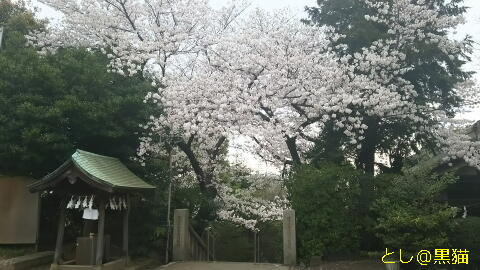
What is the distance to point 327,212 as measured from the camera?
1245 centimetres

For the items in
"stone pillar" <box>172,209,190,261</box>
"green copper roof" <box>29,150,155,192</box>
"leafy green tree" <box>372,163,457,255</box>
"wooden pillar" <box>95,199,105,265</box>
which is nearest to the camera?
"green copper roof" <box>29,150,155,192</box>

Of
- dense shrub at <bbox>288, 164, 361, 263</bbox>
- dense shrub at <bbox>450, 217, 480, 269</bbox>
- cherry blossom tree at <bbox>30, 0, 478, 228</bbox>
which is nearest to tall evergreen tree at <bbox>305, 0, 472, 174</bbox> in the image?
cherry blossom tree at <bbox>30, 0, 478, 228</bbox>

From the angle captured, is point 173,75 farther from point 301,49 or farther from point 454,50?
point 454,50

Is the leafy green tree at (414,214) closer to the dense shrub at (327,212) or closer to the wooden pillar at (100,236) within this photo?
the dense shrub at (327,212)

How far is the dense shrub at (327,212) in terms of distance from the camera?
12391 millimetres

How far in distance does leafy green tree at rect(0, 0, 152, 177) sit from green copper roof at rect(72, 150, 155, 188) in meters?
1.66

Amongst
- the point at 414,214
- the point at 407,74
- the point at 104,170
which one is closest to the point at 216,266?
the point at 104,170

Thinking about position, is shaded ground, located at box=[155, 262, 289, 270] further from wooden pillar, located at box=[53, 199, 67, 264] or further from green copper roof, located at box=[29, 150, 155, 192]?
wooden pillar, located at box=[53, 199, 67, 264]

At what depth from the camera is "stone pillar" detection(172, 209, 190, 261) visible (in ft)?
44.5

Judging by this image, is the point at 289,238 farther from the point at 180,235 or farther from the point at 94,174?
the point at 94,174

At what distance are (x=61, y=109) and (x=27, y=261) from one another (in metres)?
4.58

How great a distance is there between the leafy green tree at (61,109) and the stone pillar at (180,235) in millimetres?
2989

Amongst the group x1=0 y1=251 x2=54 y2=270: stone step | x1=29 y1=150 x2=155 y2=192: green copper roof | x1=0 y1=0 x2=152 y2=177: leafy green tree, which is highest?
x1=0 y1=0 x2=152 y2=177: leafy green tree

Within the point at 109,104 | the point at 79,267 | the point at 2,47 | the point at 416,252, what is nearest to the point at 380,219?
the point at 416,252
